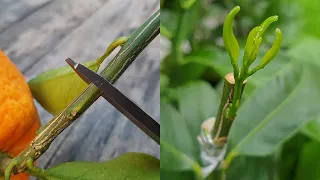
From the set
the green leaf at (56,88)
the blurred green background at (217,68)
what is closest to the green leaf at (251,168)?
the blurred green background at (217,68)

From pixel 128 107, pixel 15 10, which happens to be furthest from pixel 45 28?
pixel 128 107

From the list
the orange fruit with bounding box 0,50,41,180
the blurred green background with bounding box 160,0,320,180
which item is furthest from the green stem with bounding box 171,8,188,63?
the orange fruit with bounding box 0,50,41,180

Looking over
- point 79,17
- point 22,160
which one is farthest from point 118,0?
point 22,160

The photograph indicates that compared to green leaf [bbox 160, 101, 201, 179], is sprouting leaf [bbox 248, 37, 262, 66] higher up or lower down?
higher up

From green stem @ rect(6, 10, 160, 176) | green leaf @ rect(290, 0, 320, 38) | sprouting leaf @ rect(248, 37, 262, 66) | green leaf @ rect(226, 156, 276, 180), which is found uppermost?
green stem @ rect(6, 10, 160, 176)

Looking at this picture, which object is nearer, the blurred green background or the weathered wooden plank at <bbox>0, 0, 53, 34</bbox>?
the blurred green background

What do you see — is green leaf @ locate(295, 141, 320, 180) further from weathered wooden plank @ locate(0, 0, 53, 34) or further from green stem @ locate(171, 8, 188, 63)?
weathered wooden plank @ locate(0, 0, 53, 34)
